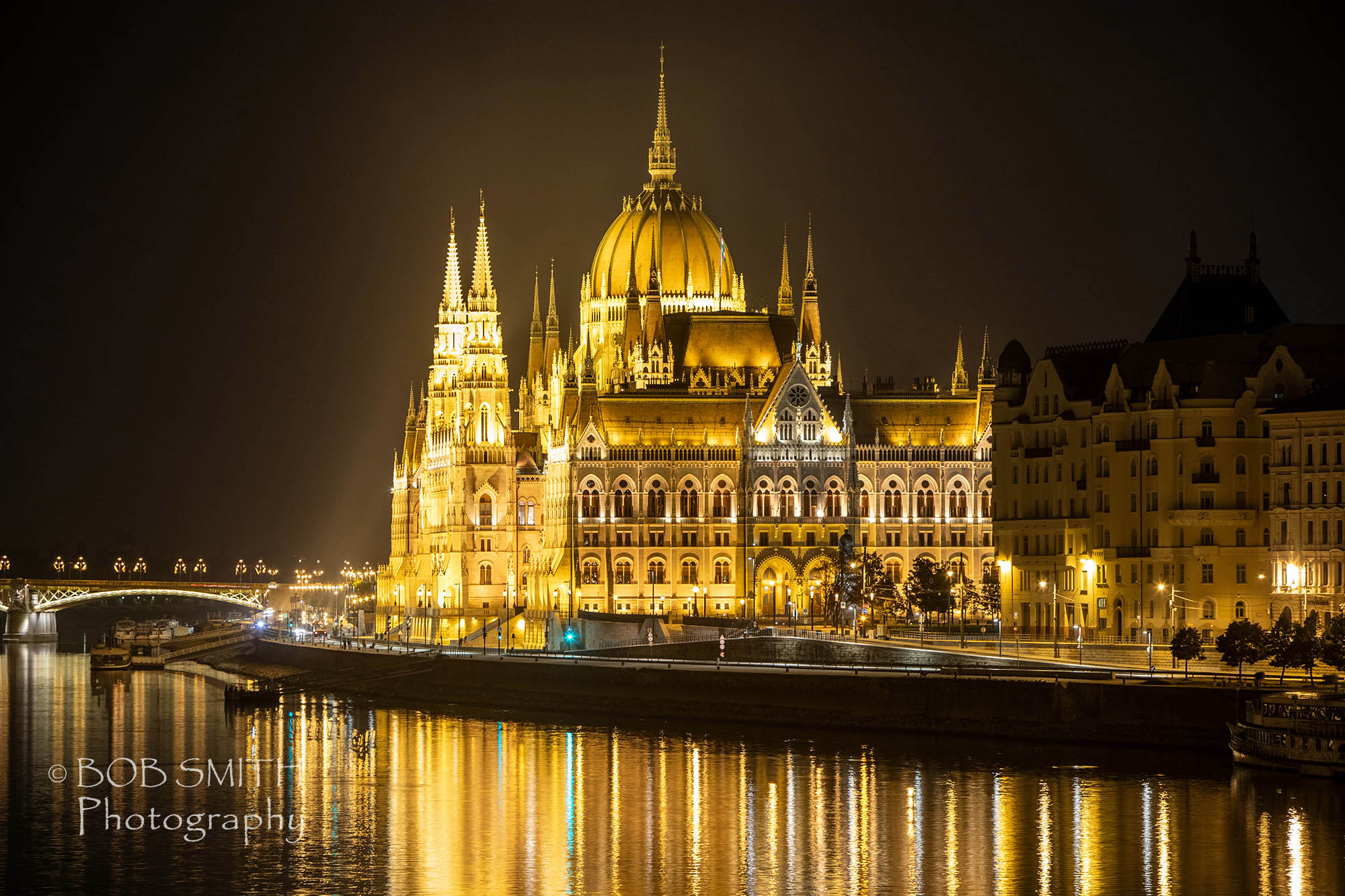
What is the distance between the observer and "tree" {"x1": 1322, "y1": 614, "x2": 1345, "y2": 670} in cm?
9344

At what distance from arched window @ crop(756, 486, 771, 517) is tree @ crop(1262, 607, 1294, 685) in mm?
54135

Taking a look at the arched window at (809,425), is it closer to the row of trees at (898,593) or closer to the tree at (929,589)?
the row of trees at (898,593)

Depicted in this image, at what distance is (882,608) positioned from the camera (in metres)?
135

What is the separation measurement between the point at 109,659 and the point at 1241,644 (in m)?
112

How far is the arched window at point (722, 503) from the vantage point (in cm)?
14975

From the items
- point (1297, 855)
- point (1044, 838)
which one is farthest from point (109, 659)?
point (1297, 855)

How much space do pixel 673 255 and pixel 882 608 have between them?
4989 cm

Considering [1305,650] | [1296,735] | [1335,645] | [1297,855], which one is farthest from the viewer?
[1335,645]

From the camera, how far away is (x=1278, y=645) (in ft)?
312

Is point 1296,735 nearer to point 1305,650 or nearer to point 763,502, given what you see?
point 1305,650

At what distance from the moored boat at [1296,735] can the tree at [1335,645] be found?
784cm

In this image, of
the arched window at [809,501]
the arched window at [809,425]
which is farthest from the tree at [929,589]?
the arched window at [809,425]

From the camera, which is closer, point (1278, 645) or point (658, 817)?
point (658, 817)

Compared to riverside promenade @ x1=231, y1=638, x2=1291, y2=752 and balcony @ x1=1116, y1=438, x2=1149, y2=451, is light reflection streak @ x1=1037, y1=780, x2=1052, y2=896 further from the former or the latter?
balcony @ x1=1116, y1=438, x2=1149, y2=451
